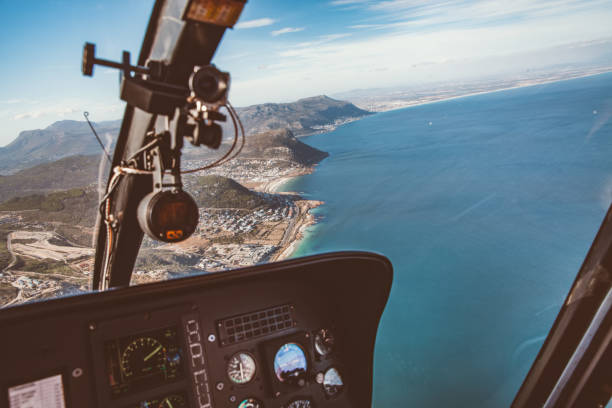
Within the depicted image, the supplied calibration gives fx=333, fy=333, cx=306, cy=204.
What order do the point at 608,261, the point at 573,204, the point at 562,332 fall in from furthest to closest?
the point at 573,204, the point at 562,332, the point at 608,261

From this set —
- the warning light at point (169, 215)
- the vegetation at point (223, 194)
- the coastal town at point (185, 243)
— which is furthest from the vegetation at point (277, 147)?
the warning light at point (169, 215)

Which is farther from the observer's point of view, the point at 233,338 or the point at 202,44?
the point at 233,338

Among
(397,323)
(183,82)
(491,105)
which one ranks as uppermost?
(491,105)

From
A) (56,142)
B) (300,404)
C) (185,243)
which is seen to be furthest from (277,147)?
(300,404)

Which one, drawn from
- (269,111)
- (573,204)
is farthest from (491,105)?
(269,111)

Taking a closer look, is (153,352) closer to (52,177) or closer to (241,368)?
(241,368)

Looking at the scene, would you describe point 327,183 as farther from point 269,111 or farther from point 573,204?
point 269,111

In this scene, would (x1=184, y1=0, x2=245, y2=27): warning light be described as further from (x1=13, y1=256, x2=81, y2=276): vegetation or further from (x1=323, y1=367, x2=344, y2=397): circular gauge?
(x1=323, y1=367, x2=344, y2=397): circular gauge
